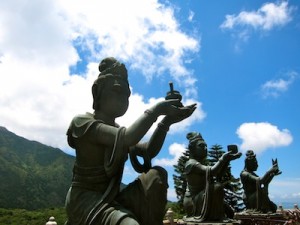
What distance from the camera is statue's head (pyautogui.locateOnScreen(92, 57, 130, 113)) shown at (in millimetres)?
3811

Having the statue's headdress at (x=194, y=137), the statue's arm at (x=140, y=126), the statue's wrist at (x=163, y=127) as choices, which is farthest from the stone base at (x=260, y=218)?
the statue's arm at (x=140, y=126)

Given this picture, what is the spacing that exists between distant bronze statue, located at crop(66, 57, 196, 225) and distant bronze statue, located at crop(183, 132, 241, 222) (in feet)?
12.7

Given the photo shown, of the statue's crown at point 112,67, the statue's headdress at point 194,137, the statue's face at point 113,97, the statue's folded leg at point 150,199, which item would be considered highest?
the statue's headdress at point 194,137

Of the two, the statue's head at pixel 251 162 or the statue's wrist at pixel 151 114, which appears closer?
the statue's wrist at pixel 151 114

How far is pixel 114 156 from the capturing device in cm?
342

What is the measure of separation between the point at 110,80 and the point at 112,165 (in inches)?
37.3

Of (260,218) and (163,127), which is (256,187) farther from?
(163,127)

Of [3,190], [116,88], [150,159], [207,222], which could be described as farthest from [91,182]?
[3,190]

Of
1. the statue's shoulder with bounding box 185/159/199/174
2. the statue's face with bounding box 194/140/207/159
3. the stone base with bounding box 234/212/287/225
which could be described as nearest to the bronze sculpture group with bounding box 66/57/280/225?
the statue's shoulder with bounding box 185/159/199/174

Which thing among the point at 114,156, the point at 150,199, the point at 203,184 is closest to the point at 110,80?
the point at 114,156

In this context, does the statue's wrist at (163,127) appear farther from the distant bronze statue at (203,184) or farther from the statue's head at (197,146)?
the statue's head at (197,146)

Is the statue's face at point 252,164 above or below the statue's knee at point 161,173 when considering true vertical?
above

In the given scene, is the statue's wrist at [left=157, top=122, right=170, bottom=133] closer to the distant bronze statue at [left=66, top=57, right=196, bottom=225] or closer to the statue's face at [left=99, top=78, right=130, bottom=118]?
the distant bronze statue at [left=66, top=57, right=196, bottom=225]

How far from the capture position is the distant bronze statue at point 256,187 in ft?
36.0
